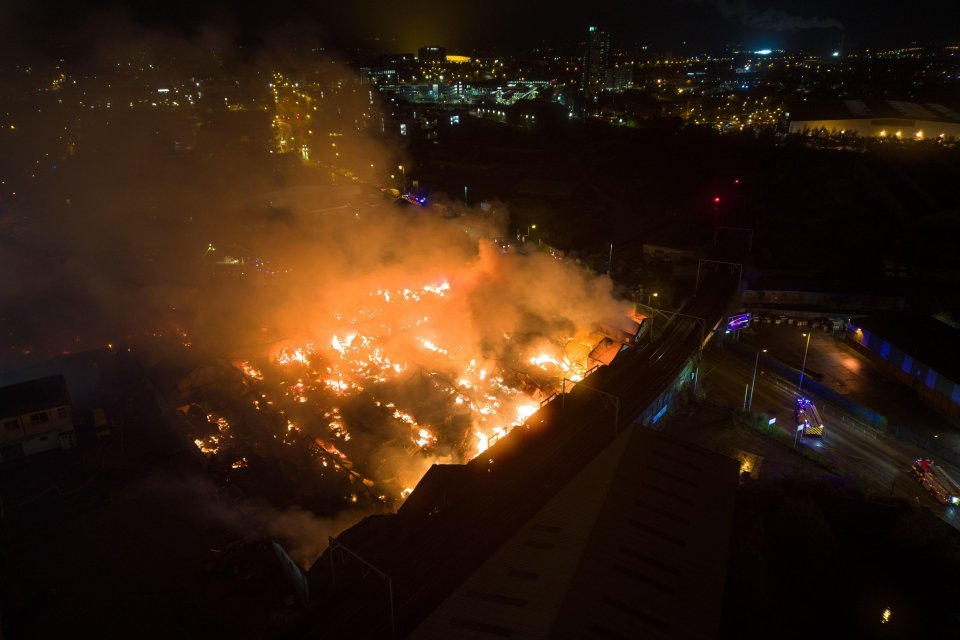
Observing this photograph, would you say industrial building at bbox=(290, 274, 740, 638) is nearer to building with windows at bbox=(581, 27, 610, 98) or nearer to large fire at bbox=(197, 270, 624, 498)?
large fire at bbox=(197, 270, 624, 498)

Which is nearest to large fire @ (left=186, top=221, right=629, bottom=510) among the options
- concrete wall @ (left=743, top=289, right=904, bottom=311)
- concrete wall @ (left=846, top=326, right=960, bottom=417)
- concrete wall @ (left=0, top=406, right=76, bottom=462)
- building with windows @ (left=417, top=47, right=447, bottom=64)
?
concrete wall @ (left=0, top=406, right=76, bottom=462)

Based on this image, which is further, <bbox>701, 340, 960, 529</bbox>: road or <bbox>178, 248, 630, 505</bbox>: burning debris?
<bbox>178, 248, 630, 505</bbox>: burning debris

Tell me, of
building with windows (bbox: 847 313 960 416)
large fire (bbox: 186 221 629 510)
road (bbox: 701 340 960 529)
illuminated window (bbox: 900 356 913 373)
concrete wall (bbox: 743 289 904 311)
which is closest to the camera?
road (bbox: 701 340 960 529)

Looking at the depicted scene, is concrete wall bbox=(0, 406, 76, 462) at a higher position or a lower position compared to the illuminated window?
lower

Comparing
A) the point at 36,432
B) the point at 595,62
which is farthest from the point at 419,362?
the point at 595,62

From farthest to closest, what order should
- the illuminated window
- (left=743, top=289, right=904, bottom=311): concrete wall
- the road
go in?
(left=743, top=289, right=904, bottom=311): concrete wall, the illuminated window, the road

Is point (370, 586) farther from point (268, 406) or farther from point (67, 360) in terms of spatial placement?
point (67, 360)

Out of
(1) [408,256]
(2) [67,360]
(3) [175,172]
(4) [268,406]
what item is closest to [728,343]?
(1) [408,256]

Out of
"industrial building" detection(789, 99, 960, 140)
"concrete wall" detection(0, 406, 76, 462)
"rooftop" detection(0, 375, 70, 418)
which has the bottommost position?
"concrete wall" detection(0, 406, 76, 462)
